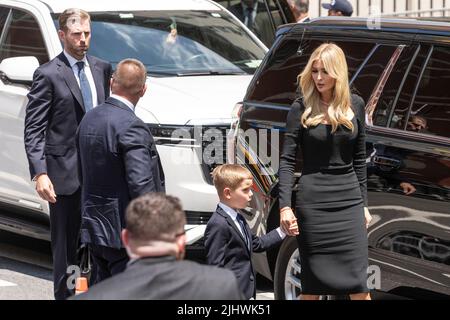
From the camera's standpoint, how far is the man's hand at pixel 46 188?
24.3 ft

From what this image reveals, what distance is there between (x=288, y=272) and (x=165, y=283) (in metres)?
3.50

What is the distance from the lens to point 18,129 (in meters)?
9.00

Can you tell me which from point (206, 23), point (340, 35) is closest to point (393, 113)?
point (340, 35)

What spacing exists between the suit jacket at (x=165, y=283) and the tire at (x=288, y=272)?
3258 mm

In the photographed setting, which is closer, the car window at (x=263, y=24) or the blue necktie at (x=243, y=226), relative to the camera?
the blue necktie at (x=243, y=226)

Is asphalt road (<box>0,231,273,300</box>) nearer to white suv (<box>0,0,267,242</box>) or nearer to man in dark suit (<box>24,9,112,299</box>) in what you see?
white suv (<box>0,0,267,242</box>)

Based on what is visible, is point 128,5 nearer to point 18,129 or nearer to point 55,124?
point 18,129

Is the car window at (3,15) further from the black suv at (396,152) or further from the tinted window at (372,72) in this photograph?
the tinted window at (372,72)

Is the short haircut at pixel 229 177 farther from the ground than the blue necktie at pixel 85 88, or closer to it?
closer to it

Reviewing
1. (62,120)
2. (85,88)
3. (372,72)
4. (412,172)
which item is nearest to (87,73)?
(85,88)

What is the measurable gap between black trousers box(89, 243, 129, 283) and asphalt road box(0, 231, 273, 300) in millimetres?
1578

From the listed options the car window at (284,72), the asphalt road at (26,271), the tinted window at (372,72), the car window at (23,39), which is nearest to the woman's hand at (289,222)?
the tinted window at (372,72)

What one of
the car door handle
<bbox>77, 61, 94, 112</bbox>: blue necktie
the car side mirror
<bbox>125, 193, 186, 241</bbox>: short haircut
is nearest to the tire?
the car door handle

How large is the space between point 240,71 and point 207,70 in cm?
30
